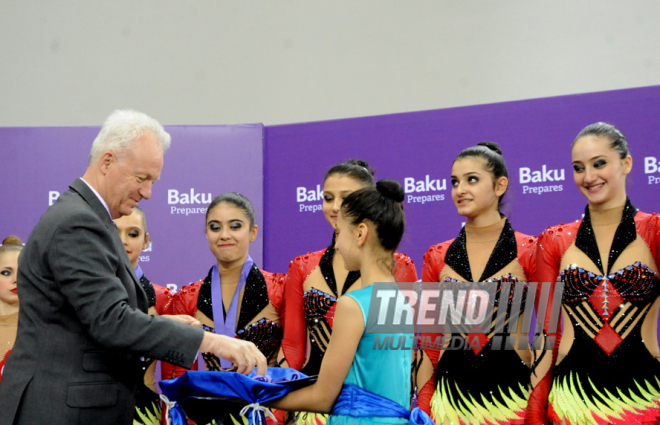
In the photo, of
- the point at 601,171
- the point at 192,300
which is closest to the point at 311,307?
the point at 192,300

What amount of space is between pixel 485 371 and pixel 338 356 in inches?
48.6

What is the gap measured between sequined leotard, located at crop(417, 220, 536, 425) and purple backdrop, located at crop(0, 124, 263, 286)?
2400 mm

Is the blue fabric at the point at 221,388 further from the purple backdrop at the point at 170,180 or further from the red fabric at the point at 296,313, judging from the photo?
the purple backdrop at the point at 170,180

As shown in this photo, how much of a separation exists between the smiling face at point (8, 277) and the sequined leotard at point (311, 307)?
1.80m

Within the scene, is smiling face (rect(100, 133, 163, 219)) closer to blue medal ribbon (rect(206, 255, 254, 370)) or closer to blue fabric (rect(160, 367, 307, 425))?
blue fabric (rect(160, 367, 307, 425))

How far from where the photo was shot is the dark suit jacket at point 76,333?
197cm

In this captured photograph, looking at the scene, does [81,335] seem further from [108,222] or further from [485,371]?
[485,371]

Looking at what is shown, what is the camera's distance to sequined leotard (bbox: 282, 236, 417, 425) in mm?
3266

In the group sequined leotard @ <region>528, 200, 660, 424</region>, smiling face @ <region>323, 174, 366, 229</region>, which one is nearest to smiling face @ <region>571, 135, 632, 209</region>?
sequined leotard @ <region>528, 200, 660, 424</region>

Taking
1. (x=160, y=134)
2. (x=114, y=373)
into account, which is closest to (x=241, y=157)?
(x=160, y=134)

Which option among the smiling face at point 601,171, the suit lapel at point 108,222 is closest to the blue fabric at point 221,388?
the suit lapel at point 108,222

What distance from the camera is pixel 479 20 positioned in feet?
20.7

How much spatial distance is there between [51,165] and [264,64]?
247 cm

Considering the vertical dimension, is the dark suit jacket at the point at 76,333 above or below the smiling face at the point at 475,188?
below
